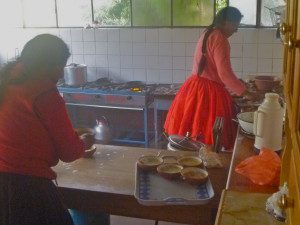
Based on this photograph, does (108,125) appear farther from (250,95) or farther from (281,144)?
(281,144)

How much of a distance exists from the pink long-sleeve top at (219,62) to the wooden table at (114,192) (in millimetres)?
1102

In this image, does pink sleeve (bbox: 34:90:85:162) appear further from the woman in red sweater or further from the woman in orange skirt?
the woman in orange skirt

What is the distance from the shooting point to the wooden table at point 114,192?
1724 millimetres

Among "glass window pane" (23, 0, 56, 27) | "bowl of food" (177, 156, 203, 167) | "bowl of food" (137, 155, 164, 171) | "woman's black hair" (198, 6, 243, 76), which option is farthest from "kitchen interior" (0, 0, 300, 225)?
"bowl of food" (137, 155, 164, 171)

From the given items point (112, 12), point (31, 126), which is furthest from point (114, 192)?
point (112, 12)

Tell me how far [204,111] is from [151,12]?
175 cm

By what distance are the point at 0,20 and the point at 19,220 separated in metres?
3.89

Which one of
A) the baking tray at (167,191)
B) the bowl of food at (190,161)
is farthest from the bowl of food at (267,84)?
the baking tray at (167,191)

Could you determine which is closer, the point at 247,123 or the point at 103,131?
the point at 247,123

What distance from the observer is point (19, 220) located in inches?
71.8

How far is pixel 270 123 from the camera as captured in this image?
5.59ft

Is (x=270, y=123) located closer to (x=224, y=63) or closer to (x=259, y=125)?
(x=259, y=125)

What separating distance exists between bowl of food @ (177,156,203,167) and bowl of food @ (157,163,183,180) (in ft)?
0.22

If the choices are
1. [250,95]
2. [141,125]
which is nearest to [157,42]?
[141,125]
